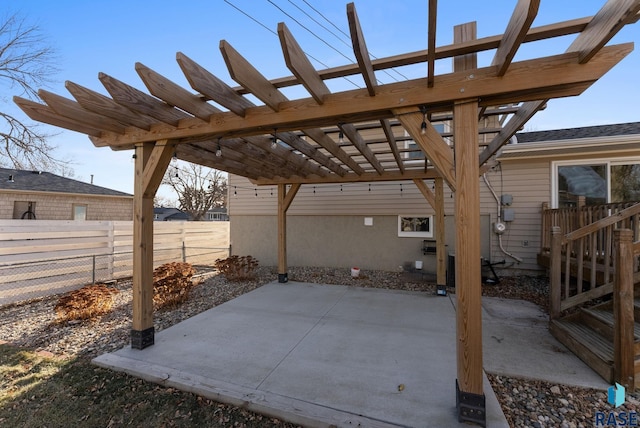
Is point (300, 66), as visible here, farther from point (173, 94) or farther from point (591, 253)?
point (591, 253)

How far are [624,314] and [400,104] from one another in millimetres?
2753

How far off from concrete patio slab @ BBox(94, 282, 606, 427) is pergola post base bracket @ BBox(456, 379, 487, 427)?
10cm

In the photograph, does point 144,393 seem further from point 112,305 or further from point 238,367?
point 112,305

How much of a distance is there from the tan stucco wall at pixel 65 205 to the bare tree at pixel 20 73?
168 cm

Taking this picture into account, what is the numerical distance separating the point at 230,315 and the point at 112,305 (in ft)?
7.55

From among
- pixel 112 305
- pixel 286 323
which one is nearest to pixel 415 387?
pixel 286 323

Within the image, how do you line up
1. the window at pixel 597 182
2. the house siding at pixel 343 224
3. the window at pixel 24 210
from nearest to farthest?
the window at pixel 597 182 → the house siding at pixel 343 224 → the window at pixel 24 210

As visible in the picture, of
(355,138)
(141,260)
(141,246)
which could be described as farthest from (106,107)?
(355,138)

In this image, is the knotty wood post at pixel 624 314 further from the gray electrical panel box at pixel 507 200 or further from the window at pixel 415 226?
the window at pixel 415 226

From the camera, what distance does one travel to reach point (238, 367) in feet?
9.48

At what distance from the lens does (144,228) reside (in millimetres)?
3342

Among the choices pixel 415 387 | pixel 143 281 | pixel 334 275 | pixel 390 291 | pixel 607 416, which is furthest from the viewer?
pixel 334 275

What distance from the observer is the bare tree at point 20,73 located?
9.20 meters

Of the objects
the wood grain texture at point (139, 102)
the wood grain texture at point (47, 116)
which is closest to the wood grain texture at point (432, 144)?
the wood grain texture at point (139, 102)
